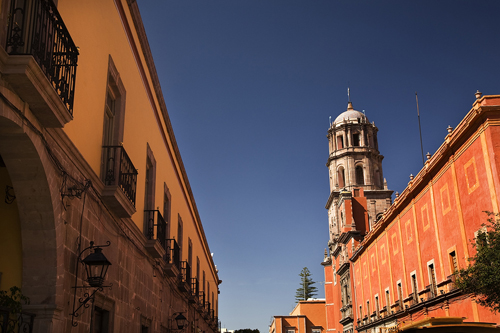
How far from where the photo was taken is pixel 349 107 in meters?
61.8

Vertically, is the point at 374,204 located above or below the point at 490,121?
above

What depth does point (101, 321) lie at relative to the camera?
8203 mm

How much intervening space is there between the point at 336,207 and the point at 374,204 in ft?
15.8

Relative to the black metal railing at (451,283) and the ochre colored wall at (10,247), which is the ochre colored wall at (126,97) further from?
the black metal railing at (451,283)

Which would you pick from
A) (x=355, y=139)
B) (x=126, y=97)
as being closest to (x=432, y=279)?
(x=126, y=97)

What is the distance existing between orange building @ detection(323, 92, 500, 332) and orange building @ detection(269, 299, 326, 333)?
2534 centimetres

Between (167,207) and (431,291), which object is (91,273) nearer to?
(167,207)

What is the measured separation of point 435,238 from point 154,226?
39.4ft

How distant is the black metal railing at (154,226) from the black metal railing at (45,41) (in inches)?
224

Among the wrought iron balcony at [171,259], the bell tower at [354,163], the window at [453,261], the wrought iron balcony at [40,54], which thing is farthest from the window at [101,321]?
the bell tower at [354,163]

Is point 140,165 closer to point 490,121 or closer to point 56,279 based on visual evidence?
point 56,279

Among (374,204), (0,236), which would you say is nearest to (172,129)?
(0,236)

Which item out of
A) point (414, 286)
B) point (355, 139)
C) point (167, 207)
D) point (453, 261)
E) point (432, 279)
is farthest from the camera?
point (355, 139)

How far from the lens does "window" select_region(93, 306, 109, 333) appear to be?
7836 mm
